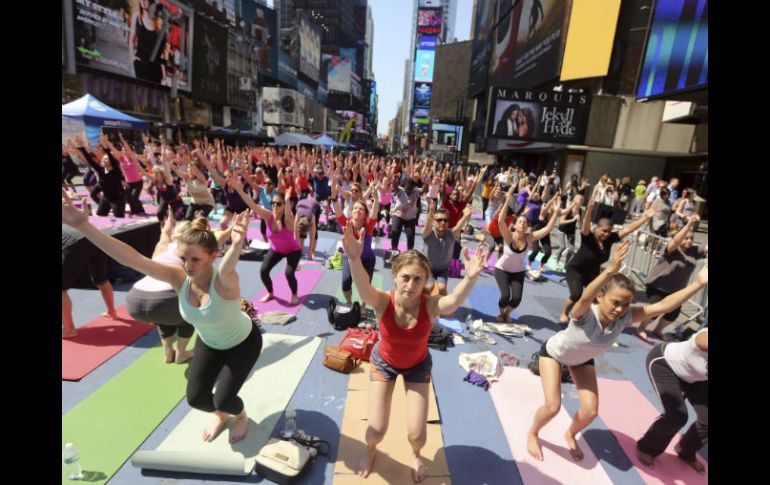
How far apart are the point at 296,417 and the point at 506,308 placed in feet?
13.5

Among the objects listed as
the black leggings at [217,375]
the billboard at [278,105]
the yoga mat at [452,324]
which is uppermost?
the billboard at [278,105]

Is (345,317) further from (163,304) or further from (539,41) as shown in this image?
(539,41)

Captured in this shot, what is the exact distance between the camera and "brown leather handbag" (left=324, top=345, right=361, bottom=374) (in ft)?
15.3

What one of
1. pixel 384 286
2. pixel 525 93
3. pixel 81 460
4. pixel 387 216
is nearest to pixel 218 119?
pixel 525 93

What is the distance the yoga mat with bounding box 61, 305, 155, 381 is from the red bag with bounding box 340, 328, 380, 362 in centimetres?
289

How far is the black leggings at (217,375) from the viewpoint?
10.3ft

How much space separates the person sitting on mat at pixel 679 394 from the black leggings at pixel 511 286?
2531 millimetres

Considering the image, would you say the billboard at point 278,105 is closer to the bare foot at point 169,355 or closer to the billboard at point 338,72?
the billboard at point 338,72

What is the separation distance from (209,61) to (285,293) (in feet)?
151

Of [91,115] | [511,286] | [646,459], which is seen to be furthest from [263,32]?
[646,459]

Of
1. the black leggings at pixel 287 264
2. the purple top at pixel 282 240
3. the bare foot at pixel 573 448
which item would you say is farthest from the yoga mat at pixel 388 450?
the purple top at pixel 282 240

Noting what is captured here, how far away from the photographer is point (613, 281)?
321 centimetres

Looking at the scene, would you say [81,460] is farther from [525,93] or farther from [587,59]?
[587,59]

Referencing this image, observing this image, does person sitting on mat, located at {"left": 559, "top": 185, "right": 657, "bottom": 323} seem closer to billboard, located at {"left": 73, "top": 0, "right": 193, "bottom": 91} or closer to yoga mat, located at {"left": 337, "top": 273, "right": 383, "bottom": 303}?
yoga mat, located at {"left": 337, "top": 273, "right": 383, "bottom": 303}
